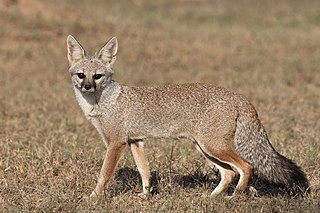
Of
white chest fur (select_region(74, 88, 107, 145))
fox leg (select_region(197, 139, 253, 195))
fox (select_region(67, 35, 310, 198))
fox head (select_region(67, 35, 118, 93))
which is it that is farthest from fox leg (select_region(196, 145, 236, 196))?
fox head (select_region(67, 35, 118, 93))

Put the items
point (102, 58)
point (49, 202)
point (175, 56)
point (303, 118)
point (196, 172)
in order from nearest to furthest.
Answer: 1. point (49, 202)
2. point (102, 58)
3. point (196, 172)
4. point (303, 118)
5. point (175, 56)

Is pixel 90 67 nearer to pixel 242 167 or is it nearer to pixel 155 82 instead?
pixel 242 167

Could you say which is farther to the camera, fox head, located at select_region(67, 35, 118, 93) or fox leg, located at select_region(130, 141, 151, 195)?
fox leg, located at select_region(130, 141, 151, 195)

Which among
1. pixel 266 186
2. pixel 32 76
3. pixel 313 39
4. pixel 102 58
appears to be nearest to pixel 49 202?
pixel 102 58

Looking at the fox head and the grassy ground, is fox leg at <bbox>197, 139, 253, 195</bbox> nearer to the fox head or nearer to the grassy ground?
the grassy ground

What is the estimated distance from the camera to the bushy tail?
623 centimetres

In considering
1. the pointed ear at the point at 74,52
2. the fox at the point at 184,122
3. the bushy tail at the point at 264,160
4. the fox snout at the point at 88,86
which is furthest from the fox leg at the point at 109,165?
the bushy tail at the point at 264,160

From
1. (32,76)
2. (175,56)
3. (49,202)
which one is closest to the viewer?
(49,202)

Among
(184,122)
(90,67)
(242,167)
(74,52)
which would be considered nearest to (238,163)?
(242,167)

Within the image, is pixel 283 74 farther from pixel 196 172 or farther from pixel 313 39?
pixel 196 172

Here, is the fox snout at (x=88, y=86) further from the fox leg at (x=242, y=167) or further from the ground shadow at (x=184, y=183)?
the fox leg at (x=242, y=167)

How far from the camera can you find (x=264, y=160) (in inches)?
250

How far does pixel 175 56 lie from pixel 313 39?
579 cm

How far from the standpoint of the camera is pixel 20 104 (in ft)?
39.2
